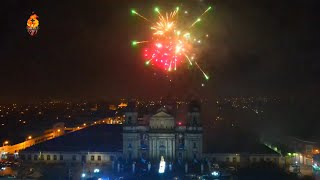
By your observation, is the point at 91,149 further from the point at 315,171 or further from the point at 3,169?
the point at 315,171

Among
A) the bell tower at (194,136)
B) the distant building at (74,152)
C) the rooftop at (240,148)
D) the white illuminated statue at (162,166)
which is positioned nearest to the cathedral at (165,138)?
the bell tower at (194,136)

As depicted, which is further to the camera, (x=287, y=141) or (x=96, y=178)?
(x=287, y=141)

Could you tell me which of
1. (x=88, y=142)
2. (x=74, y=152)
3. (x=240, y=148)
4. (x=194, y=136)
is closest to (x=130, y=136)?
(x=74, y=152)

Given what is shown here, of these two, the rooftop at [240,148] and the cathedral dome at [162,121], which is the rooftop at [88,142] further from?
the rooftop at [240,148]

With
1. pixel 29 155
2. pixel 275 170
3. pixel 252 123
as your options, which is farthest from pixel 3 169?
pixel 252 123

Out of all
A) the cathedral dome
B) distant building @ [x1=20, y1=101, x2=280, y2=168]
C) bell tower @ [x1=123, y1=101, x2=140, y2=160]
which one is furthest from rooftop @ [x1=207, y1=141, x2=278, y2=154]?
bell tower @ [x1=123, y1=101, x2=140, y2=160]
